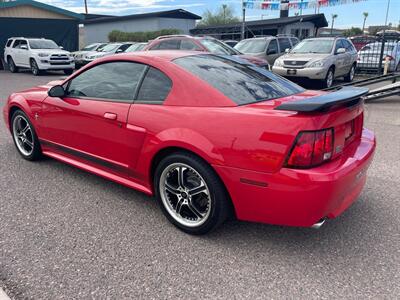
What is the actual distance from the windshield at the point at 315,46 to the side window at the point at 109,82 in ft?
33.3

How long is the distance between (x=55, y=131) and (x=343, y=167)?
3111mm

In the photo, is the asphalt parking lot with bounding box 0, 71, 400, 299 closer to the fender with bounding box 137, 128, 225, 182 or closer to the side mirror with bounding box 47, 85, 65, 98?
the fender with bounding box 137, 128, 225, 182

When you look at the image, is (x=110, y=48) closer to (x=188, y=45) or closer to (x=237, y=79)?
(x=188, y=45)

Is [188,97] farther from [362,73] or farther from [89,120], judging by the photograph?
[362,73]

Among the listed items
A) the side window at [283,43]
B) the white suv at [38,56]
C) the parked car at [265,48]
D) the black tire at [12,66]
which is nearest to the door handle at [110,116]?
the parked car at [265,48]

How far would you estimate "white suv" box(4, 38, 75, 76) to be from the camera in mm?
17594

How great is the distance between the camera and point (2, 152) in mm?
5309

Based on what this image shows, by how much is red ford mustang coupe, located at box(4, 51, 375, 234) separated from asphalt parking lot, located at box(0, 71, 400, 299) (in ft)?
0.89

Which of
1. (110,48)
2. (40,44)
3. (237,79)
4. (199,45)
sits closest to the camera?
(237,79)

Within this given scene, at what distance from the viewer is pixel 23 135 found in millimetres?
4863

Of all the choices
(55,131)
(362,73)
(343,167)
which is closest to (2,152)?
(55,131)

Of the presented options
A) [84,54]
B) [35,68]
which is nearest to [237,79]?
[35,68]

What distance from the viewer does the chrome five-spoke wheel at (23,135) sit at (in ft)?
15.7

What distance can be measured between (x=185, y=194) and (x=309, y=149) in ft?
3.64
